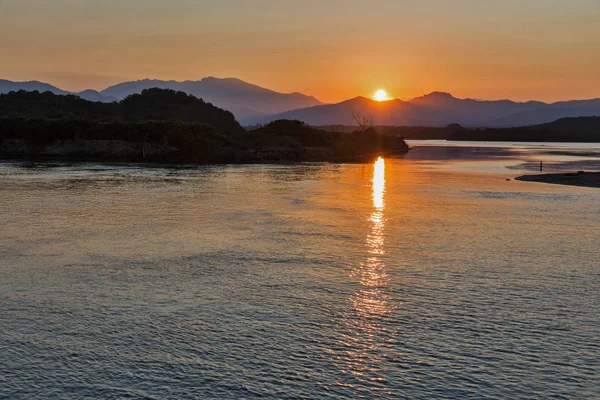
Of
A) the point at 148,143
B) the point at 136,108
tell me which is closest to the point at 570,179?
the point at 148,143

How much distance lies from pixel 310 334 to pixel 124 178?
177 ft

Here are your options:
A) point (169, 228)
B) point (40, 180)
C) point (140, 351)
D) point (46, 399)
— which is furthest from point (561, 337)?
point (40, 180)

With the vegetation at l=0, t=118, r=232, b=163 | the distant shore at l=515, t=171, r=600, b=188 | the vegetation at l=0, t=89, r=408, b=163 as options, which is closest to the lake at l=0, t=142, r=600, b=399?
the distant shore at l=515, t=171, r=600, b=188

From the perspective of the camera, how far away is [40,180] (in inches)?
2356

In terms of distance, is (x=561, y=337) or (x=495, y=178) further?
(x=495, y=178)

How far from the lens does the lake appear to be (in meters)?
12.8

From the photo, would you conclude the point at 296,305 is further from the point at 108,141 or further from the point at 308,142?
the point at 308,142

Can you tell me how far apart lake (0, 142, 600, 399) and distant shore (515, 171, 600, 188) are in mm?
30681

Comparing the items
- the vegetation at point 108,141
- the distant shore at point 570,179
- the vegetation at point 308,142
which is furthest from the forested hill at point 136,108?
the distant shore at point 570,179

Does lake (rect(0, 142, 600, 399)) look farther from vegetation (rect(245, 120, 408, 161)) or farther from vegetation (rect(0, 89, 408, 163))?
vegetation (rect(245, 120, 408, 161))

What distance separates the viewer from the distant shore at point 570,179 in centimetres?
6612

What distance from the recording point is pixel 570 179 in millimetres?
70188

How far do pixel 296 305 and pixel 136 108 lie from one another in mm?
183863

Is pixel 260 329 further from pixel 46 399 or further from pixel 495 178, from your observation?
pixel 495 178
